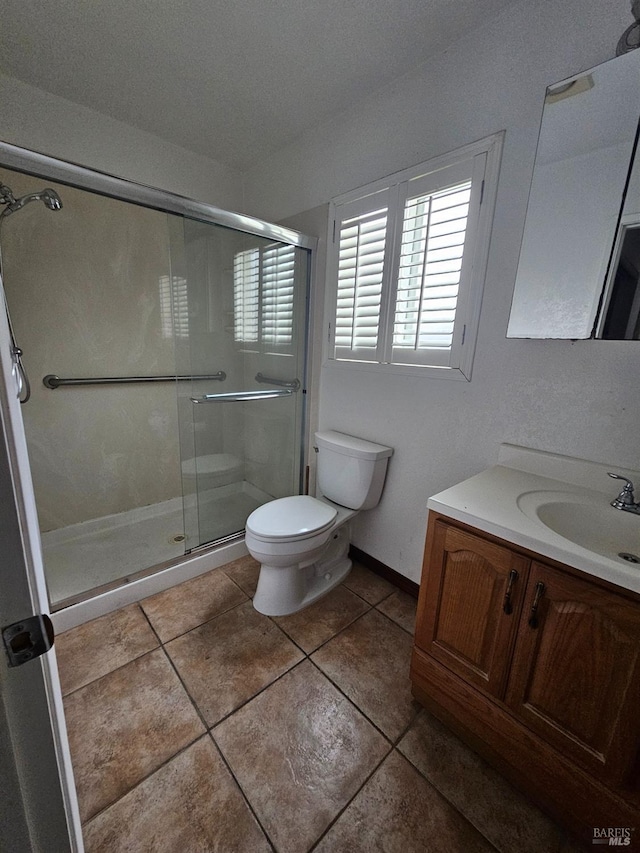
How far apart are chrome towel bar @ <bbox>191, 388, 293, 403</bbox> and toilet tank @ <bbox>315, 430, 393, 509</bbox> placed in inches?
17.8

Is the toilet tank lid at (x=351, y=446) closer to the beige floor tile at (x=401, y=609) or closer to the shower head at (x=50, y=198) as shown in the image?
the beige floor tile at (x=401, y=609)

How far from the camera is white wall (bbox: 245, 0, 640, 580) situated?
42.8 inches

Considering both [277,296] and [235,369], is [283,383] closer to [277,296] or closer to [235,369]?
[235,369]

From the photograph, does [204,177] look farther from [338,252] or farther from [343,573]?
[343,573]

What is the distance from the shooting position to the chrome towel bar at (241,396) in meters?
1.92

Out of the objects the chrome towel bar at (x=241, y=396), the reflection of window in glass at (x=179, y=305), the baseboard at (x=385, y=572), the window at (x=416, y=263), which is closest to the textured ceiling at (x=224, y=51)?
the window at (x=416, y=263)

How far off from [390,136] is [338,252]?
528 mm

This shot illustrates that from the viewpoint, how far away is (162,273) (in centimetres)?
217

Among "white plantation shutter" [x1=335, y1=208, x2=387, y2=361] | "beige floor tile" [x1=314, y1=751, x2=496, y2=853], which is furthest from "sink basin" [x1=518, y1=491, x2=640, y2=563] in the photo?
"white plantation shutter" [x1=335, y1=208, x2=387, y2=361]

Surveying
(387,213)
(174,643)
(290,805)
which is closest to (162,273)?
(387,213)

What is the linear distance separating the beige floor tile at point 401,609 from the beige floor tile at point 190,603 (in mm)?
721

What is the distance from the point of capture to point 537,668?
90 cm

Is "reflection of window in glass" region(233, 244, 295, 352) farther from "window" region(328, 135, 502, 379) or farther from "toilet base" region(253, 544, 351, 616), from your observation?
"toilet base" region(253, 544, 351, 616)

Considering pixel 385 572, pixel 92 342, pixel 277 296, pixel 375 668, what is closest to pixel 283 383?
pixel 277 296
